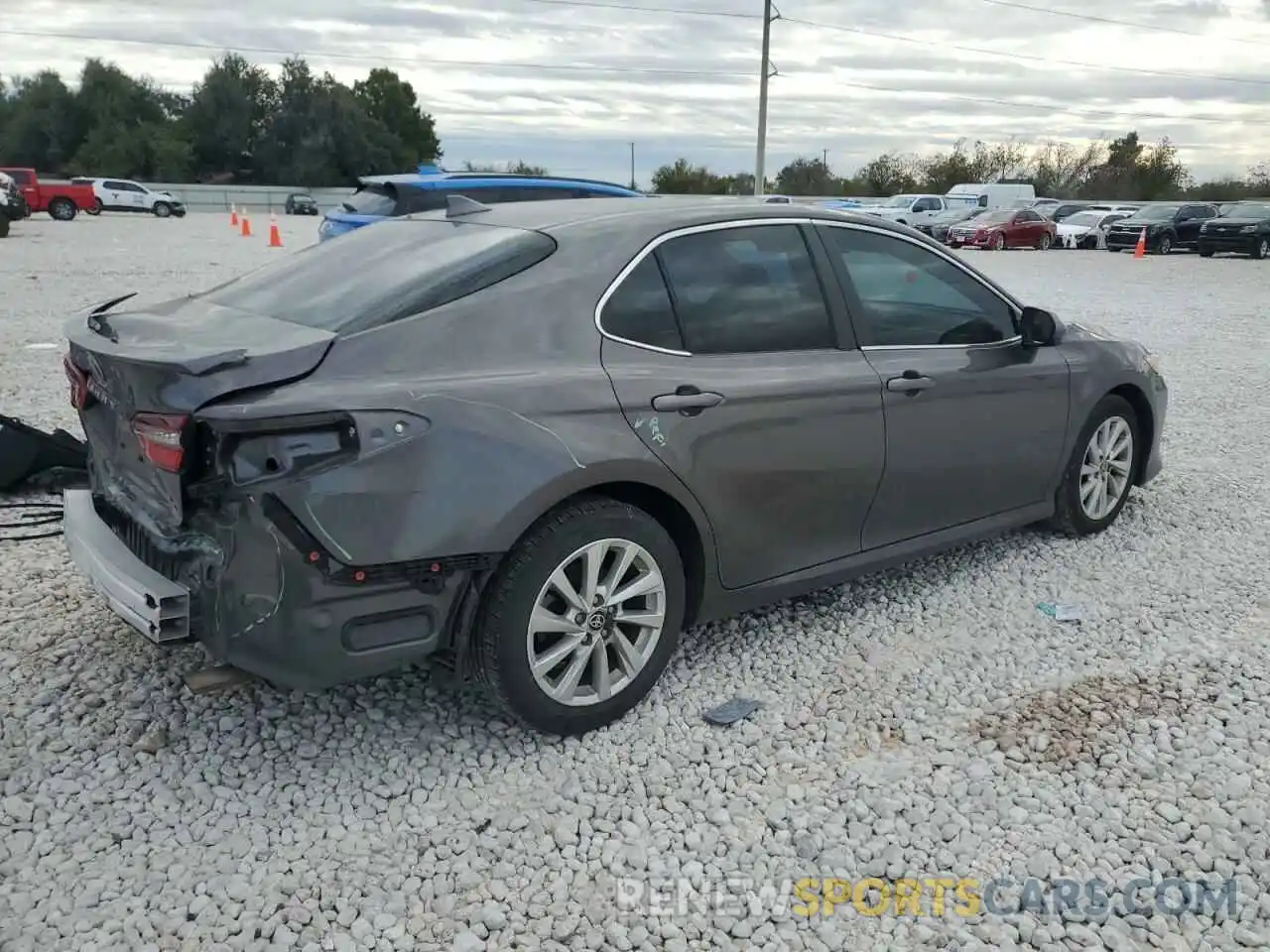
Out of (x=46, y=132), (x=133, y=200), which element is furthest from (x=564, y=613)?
(x=46, y=132)

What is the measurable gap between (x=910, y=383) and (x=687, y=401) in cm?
111

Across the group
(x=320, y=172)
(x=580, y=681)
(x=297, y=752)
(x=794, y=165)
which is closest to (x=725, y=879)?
(x=580, y=681)

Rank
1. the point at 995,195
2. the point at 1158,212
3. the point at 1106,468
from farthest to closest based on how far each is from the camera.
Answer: the point at 995,195 → the point at 1158,212 → the point at 1106,468

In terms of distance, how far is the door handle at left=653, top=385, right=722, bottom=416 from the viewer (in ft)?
11.1

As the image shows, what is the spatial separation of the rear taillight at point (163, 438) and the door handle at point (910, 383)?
8.04 feet

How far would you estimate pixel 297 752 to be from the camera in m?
3.35

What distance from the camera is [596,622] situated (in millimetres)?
3338

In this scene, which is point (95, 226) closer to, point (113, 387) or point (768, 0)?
point (768, 0)

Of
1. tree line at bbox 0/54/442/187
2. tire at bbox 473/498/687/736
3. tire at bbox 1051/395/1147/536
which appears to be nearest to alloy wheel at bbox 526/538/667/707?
tire at bbox 473/498/687/736

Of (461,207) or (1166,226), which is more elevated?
(461,207)

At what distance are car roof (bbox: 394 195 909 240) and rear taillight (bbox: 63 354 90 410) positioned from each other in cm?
132

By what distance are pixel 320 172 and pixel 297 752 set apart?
72.8m

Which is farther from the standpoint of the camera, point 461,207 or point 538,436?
point 461,207

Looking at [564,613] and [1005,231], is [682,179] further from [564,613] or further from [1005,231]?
[564,613]
